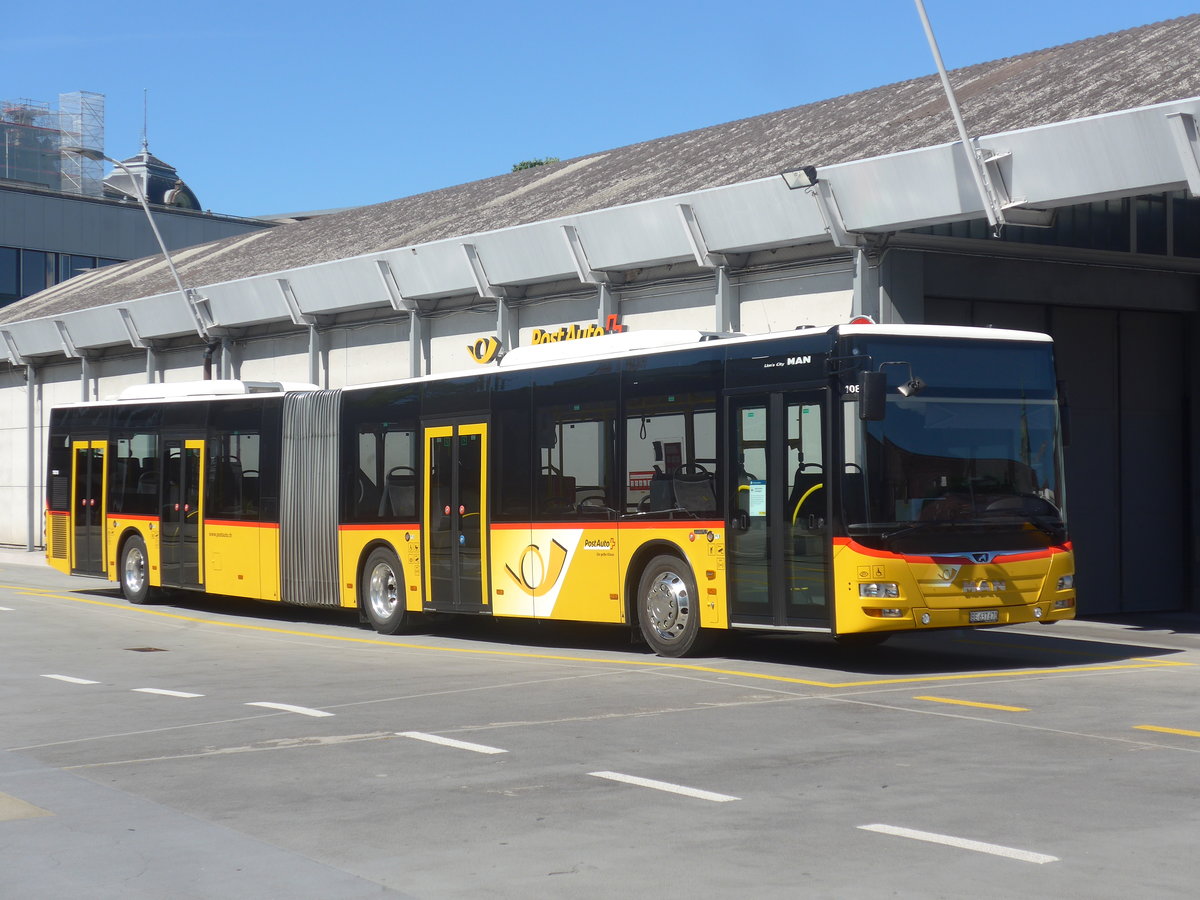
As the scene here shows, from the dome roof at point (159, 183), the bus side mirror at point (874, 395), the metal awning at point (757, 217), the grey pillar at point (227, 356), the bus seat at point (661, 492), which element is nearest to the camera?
the bus side mirror at point (874, 395)

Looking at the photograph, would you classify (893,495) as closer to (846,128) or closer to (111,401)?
(846,128)

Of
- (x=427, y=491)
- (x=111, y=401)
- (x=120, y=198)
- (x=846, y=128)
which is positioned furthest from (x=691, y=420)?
(x=120, y=198)

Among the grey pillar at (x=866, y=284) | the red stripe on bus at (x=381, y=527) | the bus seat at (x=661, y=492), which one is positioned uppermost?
the grey pillar at (x=866, y=284)

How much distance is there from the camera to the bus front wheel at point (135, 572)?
82.8 feet

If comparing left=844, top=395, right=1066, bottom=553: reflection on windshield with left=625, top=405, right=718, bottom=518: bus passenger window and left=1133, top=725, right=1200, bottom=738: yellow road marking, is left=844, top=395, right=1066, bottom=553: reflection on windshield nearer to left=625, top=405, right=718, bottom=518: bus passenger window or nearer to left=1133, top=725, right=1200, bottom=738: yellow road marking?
left=625, top=405, right=718, bottom=518: bus passenger window

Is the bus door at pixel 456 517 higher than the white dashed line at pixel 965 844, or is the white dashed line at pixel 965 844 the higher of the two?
the bus door at pixel 456 517

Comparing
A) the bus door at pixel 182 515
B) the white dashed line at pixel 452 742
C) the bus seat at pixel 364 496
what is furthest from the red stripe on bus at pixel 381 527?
the white dashed line at pixel 452 742

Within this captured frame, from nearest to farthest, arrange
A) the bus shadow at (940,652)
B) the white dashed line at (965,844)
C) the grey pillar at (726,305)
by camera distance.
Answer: the white dashed line at (965,844), the bus shadow at (940,652), the grey pillar at (726,305)

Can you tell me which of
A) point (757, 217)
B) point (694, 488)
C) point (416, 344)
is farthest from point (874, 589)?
point (416, 344)

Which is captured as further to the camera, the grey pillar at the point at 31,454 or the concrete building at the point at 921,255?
the grey pillar at the point at 31,454

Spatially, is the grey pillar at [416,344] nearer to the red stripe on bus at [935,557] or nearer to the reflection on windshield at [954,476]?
the reflection on windshield at [954,476]

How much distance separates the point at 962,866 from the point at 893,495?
24.1ft

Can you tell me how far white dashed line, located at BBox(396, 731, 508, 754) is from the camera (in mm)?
10109

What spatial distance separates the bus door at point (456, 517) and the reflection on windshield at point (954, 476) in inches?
223
